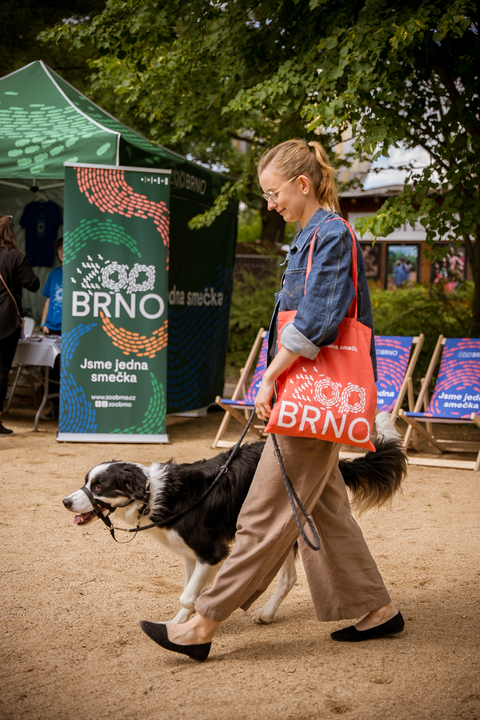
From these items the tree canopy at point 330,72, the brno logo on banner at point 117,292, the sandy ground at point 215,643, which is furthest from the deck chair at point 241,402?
the sandy ground at point 215,643

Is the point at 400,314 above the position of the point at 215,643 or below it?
above

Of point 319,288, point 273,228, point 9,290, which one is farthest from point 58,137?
point 273,228

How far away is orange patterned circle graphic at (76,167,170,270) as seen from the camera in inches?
265

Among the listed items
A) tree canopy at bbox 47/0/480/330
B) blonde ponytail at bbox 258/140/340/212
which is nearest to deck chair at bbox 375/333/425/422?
tree canopy at bbox 47/0/480/330

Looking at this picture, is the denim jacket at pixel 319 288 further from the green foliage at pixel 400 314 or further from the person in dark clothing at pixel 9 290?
the green foliage at pixel 400 314

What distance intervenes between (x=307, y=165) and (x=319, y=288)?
1.61 feet

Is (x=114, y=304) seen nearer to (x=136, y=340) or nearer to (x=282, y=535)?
(x=136, y=340)

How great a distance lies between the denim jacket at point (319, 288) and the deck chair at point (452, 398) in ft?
13.4

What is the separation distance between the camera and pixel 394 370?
22.8 feet

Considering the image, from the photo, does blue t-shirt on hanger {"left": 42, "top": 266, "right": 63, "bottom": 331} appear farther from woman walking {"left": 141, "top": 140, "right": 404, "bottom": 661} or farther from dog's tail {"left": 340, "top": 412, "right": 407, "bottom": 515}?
woman walking {"left": 141, "top": 140, "right": 404, "bottom": 661}

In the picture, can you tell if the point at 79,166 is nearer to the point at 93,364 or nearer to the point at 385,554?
the point at 93,364

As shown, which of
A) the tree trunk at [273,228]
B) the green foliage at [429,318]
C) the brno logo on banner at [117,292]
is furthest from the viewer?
the tree trunk at [273,228]

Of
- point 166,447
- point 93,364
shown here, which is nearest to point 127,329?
point 93,364

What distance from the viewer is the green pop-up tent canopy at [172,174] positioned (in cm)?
669
